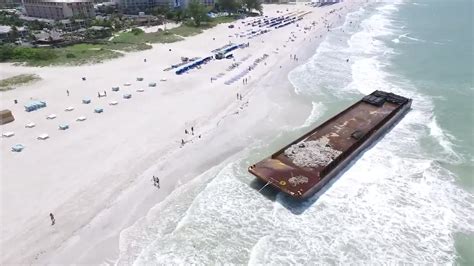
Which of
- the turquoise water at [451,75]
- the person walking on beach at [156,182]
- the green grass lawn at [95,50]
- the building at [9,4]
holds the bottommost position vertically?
the turquoise water at [451,75]

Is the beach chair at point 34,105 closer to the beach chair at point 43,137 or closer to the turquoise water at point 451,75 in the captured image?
the beach chair at point 43,137

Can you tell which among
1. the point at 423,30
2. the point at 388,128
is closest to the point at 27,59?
the point at 388,128

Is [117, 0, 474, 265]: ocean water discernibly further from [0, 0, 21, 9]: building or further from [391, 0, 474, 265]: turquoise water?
[0, 0, 21, 9]: building

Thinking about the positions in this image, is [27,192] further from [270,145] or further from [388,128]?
[388,128]

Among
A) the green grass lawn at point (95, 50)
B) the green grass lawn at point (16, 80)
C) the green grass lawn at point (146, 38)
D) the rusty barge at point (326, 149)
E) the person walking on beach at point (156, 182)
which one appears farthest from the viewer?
the green grass lawn at point (146, 38)

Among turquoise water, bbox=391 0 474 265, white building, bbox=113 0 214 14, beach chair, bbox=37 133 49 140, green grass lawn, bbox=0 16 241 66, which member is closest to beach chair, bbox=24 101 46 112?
beach chair, bbox=37 133 49 140

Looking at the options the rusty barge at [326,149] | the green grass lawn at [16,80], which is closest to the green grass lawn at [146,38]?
the green grass lawn at [16,80]

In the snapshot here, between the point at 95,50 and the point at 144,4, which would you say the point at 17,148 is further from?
the point at 144,4
